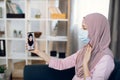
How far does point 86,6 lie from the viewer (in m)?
3.15

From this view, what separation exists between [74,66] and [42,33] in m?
1.37

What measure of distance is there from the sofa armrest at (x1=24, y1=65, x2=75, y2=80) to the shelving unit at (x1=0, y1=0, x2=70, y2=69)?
1.03 m

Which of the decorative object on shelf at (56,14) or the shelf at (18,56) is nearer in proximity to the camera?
the decorative object on shelf at (56,14)

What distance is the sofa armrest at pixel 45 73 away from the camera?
6.19ft

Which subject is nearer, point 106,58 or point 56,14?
point 106,58

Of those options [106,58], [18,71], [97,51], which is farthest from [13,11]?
[106,58]

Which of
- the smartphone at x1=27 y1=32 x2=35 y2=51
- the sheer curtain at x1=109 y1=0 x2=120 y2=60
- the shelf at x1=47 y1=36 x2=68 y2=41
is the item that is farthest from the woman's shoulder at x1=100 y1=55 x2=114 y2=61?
the shelf at x1=47 y1=36 x2=68 y2=41

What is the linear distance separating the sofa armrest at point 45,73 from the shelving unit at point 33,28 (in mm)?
1027

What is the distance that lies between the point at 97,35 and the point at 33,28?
1.75 m

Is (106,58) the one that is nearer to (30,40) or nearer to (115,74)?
(115,74)

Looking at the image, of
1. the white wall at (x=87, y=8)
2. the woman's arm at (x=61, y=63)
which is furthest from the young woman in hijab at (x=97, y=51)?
the white wall at (x=87, y=8)

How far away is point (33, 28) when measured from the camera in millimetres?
3213

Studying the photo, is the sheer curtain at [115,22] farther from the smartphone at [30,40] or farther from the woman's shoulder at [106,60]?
the smartphone at [30,40]

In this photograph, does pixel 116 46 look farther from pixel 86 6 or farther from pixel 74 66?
pixel 74 66
